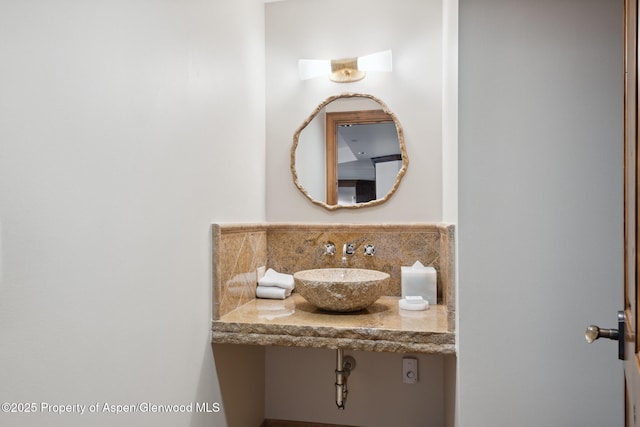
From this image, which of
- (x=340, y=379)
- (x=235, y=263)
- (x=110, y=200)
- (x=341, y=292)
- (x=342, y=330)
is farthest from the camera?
(x=340, y=379)

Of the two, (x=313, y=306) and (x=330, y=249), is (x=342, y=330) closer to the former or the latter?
(x=313, y=306)

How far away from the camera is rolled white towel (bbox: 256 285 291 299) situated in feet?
6.74

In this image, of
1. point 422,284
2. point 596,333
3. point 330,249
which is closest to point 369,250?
point 330,249

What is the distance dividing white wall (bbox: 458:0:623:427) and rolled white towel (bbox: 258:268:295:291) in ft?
3.10

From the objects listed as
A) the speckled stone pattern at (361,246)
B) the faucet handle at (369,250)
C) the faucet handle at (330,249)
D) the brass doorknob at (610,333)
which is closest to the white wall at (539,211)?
the brass doorknob at (610,333)

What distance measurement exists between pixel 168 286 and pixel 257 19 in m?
1.50

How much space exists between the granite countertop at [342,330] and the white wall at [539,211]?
16 cm

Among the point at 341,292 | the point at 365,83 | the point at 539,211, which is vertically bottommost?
the point at 341,292

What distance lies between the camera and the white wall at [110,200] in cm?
85

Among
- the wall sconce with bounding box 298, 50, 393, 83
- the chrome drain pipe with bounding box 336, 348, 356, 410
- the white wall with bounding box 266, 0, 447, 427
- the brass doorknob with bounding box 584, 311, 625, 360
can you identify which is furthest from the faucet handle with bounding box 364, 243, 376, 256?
the brass doorknob with bounding box 584, 311, 625, 360

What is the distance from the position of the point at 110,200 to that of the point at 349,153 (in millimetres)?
1347

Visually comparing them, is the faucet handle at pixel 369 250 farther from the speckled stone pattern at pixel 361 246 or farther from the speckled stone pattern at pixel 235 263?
the speckled stone pattern at pixel 235 263

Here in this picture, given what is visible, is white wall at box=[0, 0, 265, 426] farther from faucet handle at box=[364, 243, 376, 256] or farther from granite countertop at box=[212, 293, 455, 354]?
faucet handle at box=[364, 243, 376, 256]

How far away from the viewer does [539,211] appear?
53.0 inches
